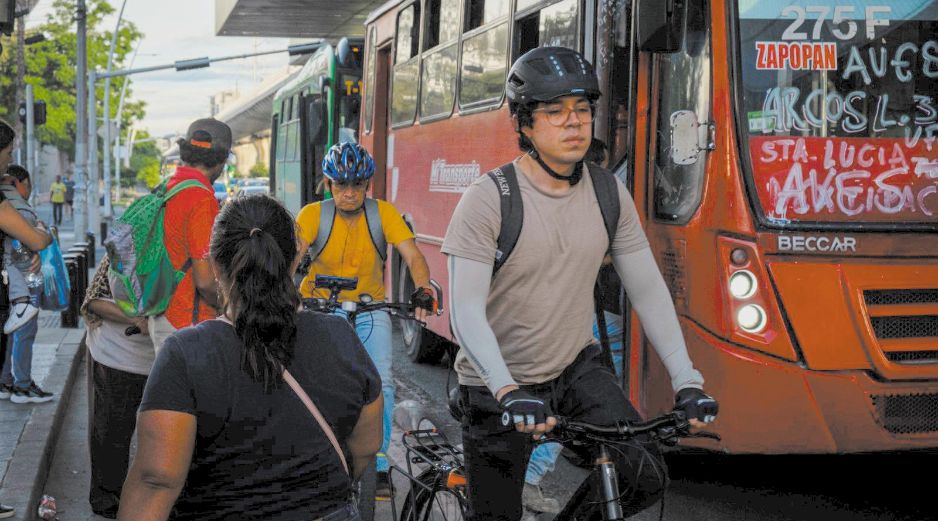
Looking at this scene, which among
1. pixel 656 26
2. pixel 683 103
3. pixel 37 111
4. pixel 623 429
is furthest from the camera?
pixel 37 111

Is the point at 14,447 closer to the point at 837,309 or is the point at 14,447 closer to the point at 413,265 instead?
the point at 413,265

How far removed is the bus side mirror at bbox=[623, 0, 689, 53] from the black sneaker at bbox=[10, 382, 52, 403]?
15.8ft

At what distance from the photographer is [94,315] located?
5.50 metres

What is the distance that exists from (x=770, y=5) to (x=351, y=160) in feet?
6.66

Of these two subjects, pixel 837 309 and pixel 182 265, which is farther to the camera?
pixel 837 309

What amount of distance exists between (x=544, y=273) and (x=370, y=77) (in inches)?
389

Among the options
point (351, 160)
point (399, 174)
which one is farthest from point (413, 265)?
point (399, 174)

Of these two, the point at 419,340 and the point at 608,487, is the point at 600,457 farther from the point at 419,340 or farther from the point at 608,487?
the point at 419,340

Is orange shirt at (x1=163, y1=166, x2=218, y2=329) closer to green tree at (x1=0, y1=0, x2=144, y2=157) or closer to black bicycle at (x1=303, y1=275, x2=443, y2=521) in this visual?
black bicycle at (x1=303, y1=275, x2=443, y2=521)

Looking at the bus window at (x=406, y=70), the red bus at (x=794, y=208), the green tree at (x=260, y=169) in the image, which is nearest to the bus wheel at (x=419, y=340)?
the bus window at (x=406, y=70)

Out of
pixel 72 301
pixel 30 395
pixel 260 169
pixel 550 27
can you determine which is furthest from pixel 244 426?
pixel 260 169

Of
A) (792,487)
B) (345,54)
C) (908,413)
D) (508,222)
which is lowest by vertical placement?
(792,487)

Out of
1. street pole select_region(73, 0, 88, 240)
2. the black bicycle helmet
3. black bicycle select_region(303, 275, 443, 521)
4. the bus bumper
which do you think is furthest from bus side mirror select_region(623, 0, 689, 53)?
street pole select_region(73, 0, 88, 240)

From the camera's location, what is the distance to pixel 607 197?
365 centimetres
